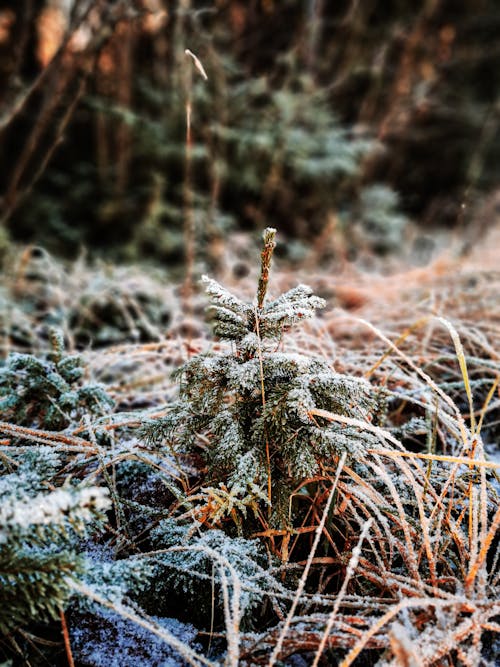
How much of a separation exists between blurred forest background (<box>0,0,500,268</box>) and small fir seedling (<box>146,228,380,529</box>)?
2049 millimetres

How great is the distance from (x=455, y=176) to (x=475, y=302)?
510 centimetres

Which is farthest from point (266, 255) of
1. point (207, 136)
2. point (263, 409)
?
point (207, 136)

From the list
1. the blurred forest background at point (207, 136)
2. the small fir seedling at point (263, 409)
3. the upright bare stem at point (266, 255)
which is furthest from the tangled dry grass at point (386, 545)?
the blurred forest background at point (207, 136)

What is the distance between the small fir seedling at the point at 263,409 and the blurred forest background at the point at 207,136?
2.05 meters

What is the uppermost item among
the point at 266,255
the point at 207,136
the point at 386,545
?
the point at 207,136

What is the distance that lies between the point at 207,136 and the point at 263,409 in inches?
123

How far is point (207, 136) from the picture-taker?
340 cm

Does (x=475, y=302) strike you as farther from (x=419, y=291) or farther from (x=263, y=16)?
(x=263, y=16)

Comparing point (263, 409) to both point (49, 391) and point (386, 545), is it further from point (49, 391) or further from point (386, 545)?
point (49, 391)

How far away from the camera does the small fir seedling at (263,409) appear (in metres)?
0.77

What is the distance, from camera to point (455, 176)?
20.2 feet

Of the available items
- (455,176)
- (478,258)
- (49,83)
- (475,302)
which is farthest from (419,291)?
(455,176)

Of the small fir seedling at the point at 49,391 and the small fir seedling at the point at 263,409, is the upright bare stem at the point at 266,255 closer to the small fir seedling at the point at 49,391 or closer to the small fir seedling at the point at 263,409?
the small fir seedling at the point at 263,409

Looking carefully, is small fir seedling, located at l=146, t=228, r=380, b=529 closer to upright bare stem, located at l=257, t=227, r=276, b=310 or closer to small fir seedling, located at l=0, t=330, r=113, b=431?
upright bare stem, located at l=257, t=227, r=276, b=310
